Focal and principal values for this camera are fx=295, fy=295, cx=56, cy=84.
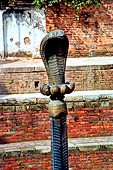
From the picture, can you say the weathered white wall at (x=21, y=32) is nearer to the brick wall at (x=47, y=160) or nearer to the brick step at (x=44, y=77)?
the brick step at (x=44, y=77)

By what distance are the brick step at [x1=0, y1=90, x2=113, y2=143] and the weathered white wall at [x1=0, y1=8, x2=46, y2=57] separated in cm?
421

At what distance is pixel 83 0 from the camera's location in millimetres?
9148

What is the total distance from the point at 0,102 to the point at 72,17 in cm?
496

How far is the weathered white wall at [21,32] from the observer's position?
941 cm

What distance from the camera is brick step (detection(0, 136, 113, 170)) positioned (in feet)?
16.3

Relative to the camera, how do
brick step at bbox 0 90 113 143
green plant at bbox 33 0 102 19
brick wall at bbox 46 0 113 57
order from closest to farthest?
brick step at bbox 0 90 113 143
green plant at bbox 33 0 102 19
brick wall at bbox 46 0 113 57

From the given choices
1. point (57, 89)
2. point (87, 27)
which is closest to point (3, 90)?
point (87, 27)

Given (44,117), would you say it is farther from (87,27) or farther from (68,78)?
(87,27)

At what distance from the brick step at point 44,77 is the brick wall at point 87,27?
254 cm

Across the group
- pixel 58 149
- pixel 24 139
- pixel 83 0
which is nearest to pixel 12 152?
pixel 24 139

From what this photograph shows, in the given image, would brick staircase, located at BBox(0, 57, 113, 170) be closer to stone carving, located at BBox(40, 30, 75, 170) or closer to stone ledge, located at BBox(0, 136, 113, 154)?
stone ledge, located at BBox(0, 136, 113, 154)

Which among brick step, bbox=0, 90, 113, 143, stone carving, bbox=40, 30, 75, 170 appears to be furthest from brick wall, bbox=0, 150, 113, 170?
stone carving, bbox=40, 30, 75, 170

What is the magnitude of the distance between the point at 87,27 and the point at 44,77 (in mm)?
3237

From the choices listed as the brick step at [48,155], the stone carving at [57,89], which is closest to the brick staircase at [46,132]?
the brick step at [48,155]
